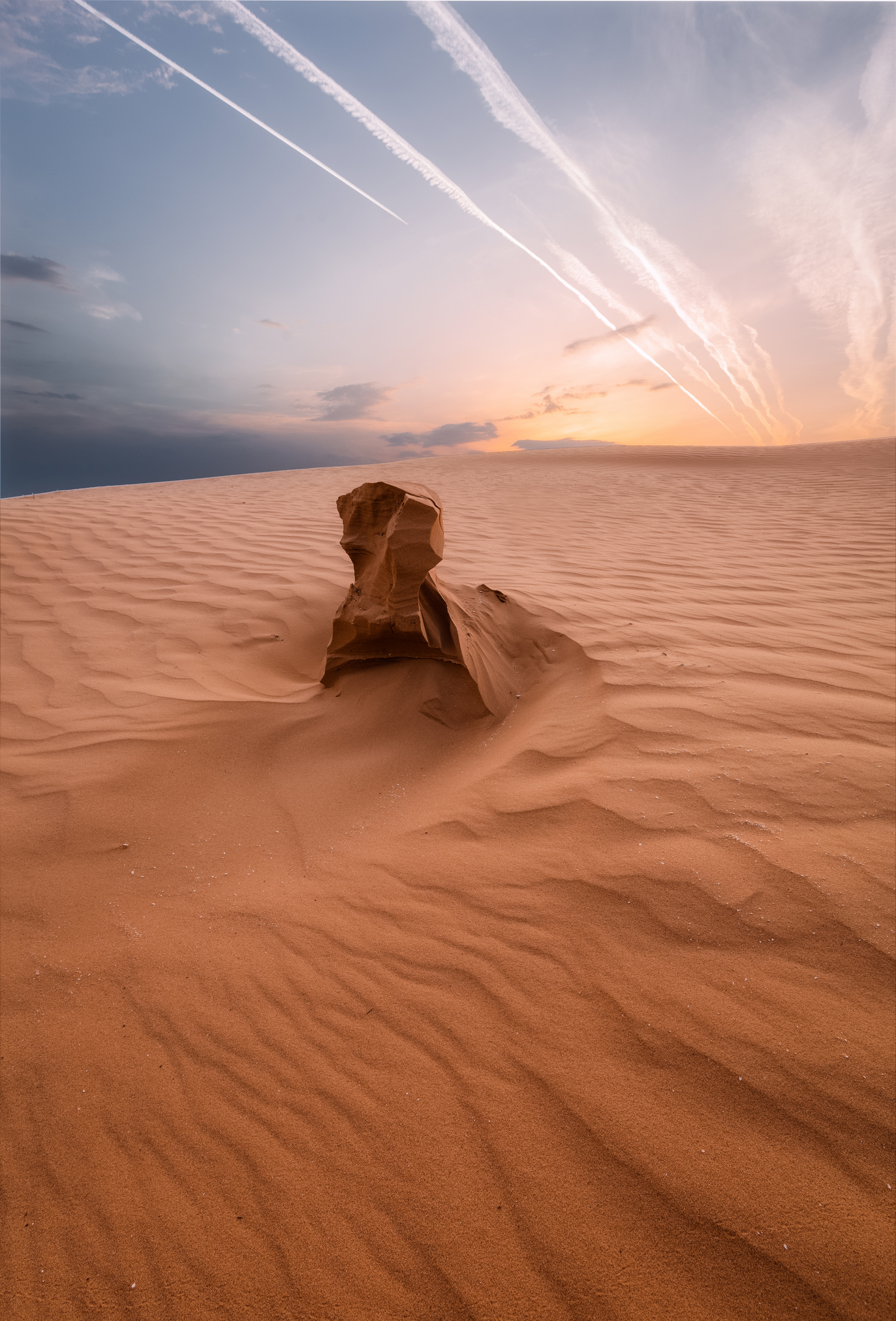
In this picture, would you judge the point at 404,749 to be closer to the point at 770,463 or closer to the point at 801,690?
the point at 801,690

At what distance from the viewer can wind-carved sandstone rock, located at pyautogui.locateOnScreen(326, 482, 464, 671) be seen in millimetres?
2863

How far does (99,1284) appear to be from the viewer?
41.9 inches

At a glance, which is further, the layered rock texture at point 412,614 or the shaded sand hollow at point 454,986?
the layered rock texture at point 412,614

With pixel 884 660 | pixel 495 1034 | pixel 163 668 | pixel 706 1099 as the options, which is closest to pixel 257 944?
pixel 495 1034

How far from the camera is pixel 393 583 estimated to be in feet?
9.46

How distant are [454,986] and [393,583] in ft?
6.13

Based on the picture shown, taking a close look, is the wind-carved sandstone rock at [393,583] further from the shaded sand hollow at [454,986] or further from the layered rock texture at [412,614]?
the shaded sand hollow at [454,986]

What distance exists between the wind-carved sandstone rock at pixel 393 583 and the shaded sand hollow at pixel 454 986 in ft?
0.42

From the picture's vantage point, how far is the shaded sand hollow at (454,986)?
1.05m

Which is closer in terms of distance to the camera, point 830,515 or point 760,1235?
point 760,1235

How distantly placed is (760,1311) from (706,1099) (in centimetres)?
29

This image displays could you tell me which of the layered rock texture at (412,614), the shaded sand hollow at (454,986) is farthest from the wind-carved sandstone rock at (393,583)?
the shaded sand hollow at (454,986)

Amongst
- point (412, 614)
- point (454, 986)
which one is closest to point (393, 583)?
point (412, 614)

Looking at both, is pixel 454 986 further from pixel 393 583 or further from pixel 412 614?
pixel 393 583
